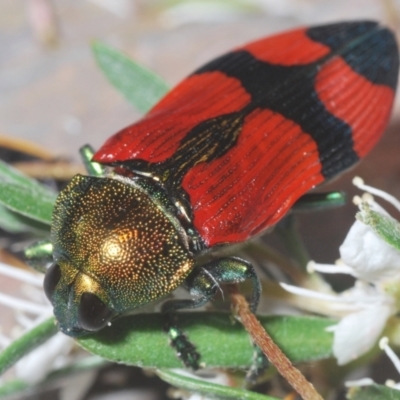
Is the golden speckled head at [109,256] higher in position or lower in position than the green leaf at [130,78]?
lower

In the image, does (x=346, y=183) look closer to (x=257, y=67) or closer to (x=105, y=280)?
(x=257, y=67)

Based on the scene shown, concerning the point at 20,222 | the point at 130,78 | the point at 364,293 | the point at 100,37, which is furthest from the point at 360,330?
the point at 100,37

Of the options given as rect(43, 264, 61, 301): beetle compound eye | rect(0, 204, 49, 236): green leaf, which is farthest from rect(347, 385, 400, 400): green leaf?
rect(0, 204, 49, 236): green leaf

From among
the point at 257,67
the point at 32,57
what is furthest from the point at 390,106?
the point at 32,57

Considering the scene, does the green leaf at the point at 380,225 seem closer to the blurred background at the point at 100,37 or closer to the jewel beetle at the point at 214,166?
the jewel beetle at the point at 214,166

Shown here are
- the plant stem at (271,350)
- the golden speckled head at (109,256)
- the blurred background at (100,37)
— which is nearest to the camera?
the plant stem at (271,350)

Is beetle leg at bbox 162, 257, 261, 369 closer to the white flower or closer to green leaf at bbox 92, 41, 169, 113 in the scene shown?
the white flower

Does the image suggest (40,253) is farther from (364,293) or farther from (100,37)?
(100,37)

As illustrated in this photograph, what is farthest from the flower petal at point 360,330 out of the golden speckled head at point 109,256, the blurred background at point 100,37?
the blurred background at point 100,37
